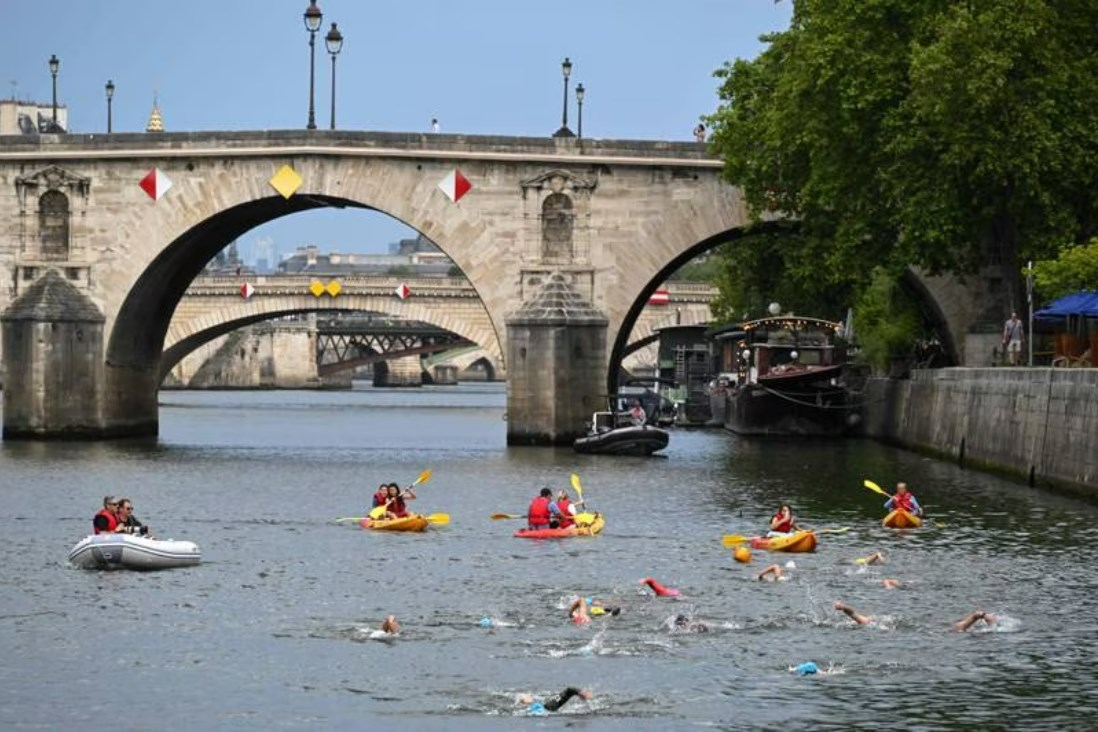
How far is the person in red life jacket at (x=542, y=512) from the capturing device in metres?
50.1

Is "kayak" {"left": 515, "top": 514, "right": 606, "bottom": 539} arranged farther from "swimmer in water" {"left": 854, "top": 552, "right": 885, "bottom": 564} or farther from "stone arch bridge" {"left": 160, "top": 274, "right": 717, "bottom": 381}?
"stone arch bridge" {"left": 160, "top": 274, "right": 717, "bottom": 381}

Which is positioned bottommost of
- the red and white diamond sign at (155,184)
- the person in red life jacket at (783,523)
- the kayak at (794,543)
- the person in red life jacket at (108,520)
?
the kayak at (794,543)

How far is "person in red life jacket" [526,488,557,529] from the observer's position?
164ft

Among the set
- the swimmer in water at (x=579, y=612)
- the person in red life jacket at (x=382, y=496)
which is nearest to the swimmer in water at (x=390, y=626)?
the swimmer in water at (x=579, y=612)

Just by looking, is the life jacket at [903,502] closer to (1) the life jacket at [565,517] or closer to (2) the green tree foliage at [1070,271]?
(1) the life jacket at [565,517]

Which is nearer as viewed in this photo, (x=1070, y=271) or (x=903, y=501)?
(x=903, y=501)

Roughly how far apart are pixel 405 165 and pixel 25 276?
1413 cm

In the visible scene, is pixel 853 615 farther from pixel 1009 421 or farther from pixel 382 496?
pixel 1009 421

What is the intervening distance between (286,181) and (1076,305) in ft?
100

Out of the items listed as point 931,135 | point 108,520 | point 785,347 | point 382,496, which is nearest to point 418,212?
point 785,347

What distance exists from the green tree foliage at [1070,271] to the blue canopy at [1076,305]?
1.13ft

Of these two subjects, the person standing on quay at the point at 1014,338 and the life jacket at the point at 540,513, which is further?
the person standing on quay at the point at 1014,338

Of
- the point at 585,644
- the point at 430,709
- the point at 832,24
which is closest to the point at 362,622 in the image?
the point at 585,644

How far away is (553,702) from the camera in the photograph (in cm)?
3045
